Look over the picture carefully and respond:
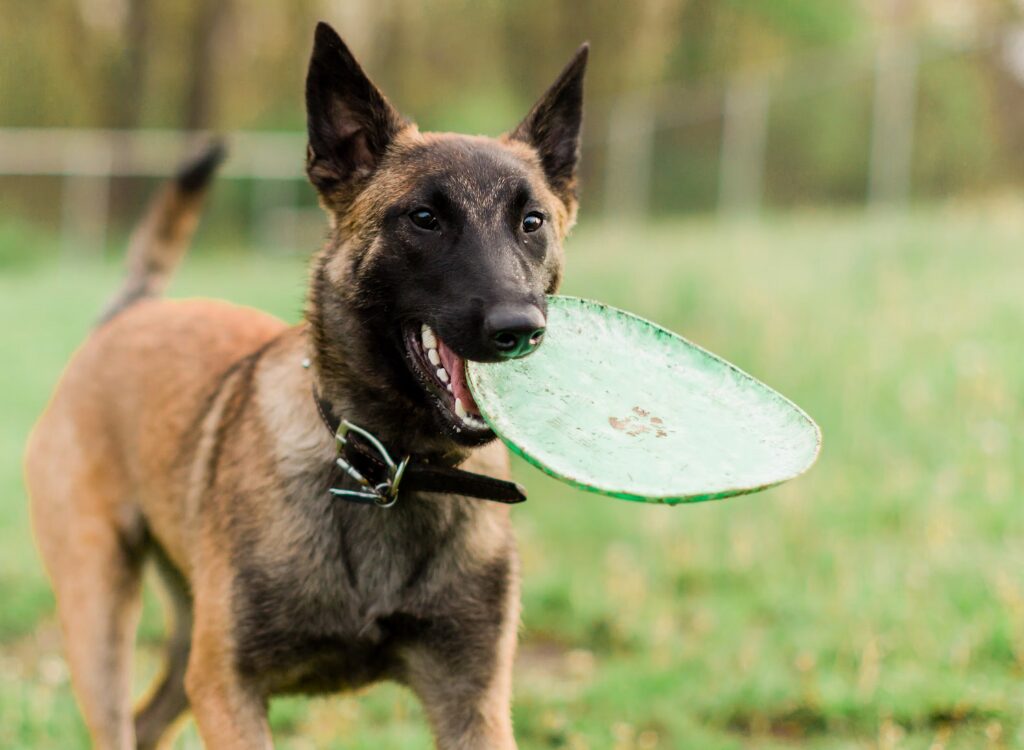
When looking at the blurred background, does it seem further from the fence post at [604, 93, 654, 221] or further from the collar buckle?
the collar buckle

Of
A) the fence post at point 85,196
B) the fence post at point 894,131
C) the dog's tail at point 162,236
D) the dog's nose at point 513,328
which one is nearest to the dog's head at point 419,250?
the dog's nose at point 513,328

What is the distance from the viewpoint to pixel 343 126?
366cm

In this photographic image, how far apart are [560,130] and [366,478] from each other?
4.48 feet

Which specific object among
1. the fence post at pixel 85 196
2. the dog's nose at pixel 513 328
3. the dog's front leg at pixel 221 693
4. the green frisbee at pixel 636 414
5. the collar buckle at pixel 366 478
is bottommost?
the fence post at pixel 85 196

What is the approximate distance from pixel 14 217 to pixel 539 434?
27124 mm

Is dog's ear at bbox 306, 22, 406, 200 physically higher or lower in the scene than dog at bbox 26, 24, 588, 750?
higher

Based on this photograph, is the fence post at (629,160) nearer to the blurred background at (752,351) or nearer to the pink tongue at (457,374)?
the blurred background at (752,351)

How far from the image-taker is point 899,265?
35.6ft

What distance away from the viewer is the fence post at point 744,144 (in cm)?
2045

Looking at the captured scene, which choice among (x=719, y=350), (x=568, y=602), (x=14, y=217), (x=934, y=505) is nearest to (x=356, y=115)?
(x=568, y=602)

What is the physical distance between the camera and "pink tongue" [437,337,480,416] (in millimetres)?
3227

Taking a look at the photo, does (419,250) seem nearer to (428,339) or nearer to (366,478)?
(428,339)

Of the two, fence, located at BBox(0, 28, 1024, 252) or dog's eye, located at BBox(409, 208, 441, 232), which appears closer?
dog's eye, located at BBox(409, 208, 441, 232)

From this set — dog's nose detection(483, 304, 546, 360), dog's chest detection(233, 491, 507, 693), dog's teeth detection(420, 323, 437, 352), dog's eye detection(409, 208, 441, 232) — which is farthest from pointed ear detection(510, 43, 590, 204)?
dog's chest detection(233, 491, 507, 693)
